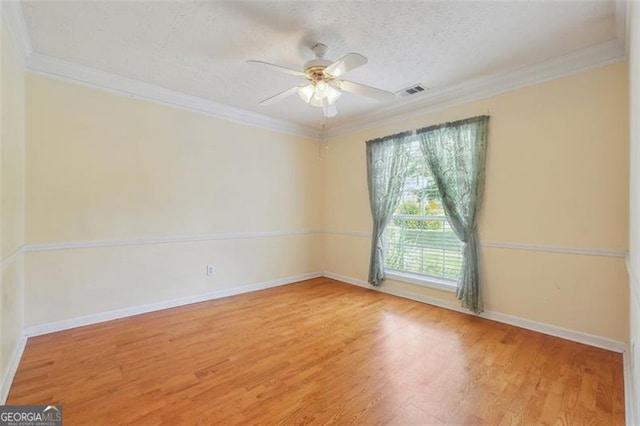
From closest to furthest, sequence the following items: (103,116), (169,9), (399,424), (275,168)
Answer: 1. (399,424)
2. (169,9)
3. (103,116)
4. (275,168)

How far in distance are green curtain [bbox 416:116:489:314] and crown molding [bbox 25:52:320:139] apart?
2420 mm

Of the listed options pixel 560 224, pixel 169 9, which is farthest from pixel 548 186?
pixel 169 9

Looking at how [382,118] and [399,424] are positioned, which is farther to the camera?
[382,118]

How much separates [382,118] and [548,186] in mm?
2225

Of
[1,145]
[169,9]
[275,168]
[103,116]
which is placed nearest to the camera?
[1,145]

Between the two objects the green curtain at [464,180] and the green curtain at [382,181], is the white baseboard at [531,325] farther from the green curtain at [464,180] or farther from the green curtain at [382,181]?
the green curtain at [382,181]

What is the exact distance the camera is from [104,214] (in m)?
3.06

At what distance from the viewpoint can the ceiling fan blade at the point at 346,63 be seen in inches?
80.0

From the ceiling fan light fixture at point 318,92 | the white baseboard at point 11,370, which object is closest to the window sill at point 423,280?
the ceiling fan light fixture at point 318,92

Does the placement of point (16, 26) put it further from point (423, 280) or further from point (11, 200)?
point (423, 280)

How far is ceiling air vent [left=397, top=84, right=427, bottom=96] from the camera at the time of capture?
10.8ft

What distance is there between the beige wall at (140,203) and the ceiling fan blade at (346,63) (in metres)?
2.24

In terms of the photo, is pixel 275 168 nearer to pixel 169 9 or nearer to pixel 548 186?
pixel 169 9

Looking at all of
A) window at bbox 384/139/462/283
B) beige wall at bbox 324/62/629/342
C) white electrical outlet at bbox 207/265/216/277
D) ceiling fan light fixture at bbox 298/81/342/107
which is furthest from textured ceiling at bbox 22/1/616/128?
white electrical outlet at bbox 207/265/216/277
